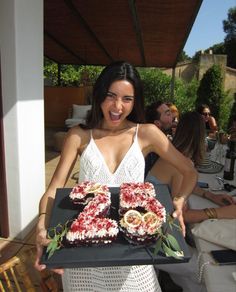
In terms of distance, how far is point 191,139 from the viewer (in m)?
2.55

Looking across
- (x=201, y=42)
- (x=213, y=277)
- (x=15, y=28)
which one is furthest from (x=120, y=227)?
(x=201, y=42)

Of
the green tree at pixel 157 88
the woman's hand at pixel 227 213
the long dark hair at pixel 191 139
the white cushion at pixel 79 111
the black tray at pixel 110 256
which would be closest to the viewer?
the black tray at pixel 110 256

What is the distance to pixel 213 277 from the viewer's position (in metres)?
1.30

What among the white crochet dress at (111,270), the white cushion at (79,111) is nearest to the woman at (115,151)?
the white crochet dress at (111,270)

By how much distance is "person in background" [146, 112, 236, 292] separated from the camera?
72.1 inches

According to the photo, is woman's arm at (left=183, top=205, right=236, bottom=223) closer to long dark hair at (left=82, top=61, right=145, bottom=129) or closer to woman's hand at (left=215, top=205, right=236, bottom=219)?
woman's hand at (left=215, top=205, right=236, bottom=219)

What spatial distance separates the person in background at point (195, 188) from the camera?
1.83 metres

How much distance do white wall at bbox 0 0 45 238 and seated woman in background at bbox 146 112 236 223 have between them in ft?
4.36

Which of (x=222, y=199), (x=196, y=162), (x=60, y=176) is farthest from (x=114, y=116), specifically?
(x=196, y=162)

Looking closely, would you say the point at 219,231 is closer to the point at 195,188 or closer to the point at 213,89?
the point at 195,188

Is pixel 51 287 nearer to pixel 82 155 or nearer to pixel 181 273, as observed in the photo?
pixel 82 155

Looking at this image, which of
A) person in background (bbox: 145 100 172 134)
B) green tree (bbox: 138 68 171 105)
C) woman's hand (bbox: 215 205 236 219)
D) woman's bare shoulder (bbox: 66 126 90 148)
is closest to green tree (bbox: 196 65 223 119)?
green tree (bbox: 138 68 171 105)

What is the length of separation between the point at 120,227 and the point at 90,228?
0.12m

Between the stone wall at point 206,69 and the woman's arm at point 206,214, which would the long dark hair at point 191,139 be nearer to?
the woman's arm at point 206,214
